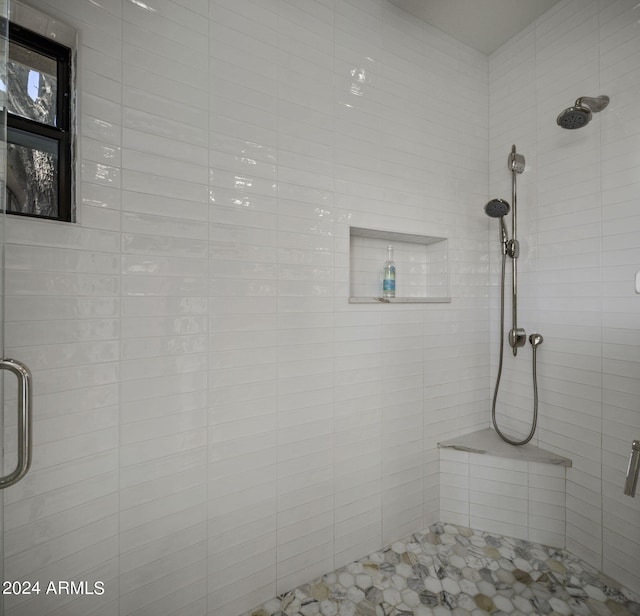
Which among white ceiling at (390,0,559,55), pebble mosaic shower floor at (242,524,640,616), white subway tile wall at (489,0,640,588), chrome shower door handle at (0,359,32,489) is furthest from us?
white ceiling at (390,0,559,55)

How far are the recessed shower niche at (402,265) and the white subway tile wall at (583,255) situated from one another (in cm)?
49

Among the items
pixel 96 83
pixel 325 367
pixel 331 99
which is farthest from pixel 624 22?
pixel 96 83

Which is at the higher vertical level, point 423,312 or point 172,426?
point 423,312

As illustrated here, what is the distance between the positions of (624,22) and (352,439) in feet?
7.63

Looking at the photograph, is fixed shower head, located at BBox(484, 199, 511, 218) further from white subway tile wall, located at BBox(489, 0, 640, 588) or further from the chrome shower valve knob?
the chrome shower valve knob

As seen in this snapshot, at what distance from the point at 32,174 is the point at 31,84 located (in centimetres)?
28

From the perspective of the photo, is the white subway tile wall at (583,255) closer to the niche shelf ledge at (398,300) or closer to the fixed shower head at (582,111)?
the fixed shower head at (582,111)

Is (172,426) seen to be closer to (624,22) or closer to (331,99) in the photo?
(331,99)

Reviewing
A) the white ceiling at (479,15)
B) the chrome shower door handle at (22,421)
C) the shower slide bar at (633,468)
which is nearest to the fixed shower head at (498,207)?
the white ceiling at (479,15)

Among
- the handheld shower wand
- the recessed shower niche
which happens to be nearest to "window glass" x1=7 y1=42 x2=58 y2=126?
the recessed shower niche

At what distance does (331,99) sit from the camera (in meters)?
1.59

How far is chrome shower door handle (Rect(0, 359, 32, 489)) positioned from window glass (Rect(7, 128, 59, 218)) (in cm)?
53

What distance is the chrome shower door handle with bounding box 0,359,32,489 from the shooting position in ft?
2.51

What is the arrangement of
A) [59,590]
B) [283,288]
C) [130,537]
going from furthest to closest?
[283,288] → [130,537] → [59,590]
